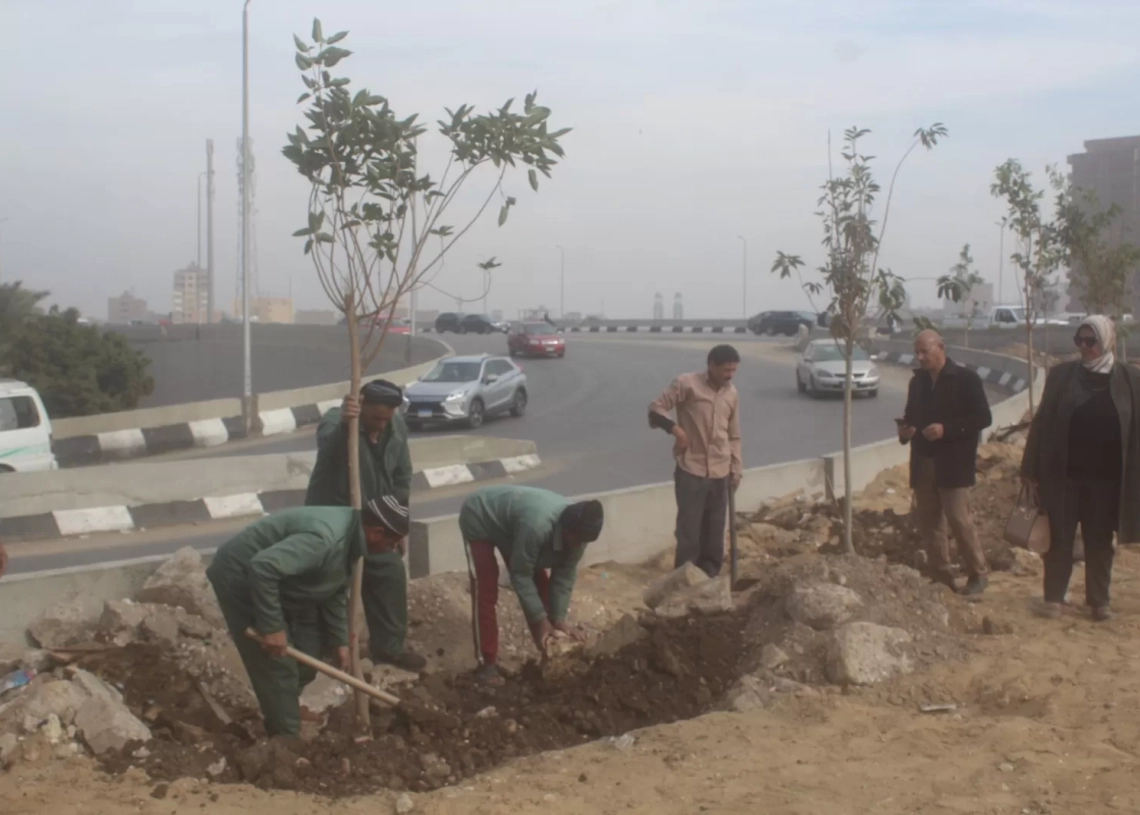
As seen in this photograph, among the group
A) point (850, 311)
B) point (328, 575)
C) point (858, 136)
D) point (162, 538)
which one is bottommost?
point (162, 538)

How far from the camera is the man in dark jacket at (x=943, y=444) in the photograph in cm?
804

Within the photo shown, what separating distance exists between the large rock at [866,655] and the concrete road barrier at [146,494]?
28.1 feet

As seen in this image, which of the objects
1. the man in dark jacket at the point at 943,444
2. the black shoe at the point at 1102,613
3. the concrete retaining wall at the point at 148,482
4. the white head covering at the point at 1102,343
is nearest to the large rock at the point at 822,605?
the man in dark jacket at the point at 943,444

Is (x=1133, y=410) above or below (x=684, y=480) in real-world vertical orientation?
above

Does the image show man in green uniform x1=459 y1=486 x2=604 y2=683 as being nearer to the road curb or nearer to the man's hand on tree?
the man's hand on tree

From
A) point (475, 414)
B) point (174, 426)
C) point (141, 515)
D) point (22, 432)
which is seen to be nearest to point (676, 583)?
point (141, 515)

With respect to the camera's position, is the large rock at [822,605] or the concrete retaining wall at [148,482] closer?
the large rock at [822,605]

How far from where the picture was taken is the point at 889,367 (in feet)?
133

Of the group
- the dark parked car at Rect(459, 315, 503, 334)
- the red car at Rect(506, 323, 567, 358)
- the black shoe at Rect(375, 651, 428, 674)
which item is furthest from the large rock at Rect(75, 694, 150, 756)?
the dark parked car at Rect(459, 315, 503, 334)

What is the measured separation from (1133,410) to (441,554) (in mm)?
4568

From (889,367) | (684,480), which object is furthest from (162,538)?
(889,367)

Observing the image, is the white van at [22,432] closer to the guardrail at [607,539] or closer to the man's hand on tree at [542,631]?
the guardrail at [607,539]

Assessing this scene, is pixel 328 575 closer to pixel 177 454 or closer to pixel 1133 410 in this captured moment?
pixel 1133 410

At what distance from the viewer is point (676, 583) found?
26.6 feet
